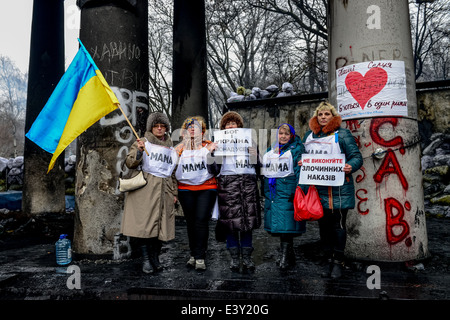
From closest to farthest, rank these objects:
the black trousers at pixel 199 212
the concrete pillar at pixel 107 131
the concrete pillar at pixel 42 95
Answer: the black trousers at pixel 199 212
the concrete pillar at pixel 107 131
the concrete pillar at pixel 42 95

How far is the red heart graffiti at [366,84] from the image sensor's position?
4312 mm

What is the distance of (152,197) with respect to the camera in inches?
165

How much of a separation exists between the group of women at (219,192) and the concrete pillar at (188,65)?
569cm

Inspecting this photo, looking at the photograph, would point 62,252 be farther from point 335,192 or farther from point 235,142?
point 335,192

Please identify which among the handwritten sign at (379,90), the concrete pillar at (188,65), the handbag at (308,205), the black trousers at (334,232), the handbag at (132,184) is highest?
the concrete pillar at (188,65)

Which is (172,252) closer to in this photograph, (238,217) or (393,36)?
(238,217)

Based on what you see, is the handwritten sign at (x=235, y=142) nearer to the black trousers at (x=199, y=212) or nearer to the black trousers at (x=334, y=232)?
the black trousers at (x=199, y=212)

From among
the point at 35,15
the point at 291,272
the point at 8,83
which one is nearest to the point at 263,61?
the point at 35,15

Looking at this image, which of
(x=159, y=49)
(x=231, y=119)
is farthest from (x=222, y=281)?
(x=159, y=49)

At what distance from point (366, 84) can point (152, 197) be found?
298 centimetres

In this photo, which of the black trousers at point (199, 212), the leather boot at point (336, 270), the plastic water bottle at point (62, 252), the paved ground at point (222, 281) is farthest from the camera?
the plastic water bottle at point (62, 252)

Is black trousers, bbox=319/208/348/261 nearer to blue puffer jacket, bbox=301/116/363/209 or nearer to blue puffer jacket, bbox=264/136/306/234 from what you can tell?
blue puffer jacket, bbox=301/116/363/209

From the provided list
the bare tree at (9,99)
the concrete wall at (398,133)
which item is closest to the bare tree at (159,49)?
the concrete wall at (398,133)

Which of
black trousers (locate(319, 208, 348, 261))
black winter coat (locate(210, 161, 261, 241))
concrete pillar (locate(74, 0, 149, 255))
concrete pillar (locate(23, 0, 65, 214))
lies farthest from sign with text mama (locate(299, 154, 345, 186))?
concrete pillar (locate(23, 0, 65, 214))
